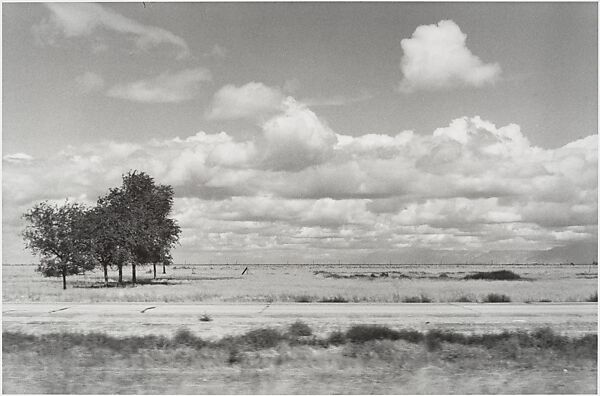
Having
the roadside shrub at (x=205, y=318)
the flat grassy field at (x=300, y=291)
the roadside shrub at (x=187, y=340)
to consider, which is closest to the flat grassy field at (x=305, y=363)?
the roadside shrub at (x=187, y=340)

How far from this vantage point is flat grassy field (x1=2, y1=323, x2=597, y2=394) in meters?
11.8

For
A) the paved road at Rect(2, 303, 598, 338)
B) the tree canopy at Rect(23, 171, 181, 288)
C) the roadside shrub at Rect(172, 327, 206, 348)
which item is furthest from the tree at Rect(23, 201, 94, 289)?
the roadside shrub at Rect(172, 327, 206, 348)

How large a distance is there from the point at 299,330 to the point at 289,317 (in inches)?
173

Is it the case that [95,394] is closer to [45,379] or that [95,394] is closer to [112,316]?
[45,379]

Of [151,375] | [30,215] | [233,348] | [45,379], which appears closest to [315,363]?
[233,348]

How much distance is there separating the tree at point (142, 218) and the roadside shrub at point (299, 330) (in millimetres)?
34653

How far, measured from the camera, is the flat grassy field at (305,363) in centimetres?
1175

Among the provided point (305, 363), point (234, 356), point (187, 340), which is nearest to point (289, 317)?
point (187, 340)

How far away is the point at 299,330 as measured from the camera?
1802cm

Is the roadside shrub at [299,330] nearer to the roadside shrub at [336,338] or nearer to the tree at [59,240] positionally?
the roadside shrub at [336,338]

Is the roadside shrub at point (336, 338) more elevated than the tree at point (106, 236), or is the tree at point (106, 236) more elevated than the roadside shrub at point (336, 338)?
the tree at point (106, 236)

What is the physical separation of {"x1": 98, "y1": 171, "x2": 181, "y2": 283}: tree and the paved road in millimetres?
22084

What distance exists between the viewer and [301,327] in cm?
1839

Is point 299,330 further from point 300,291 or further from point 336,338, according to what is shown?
point 300,291
